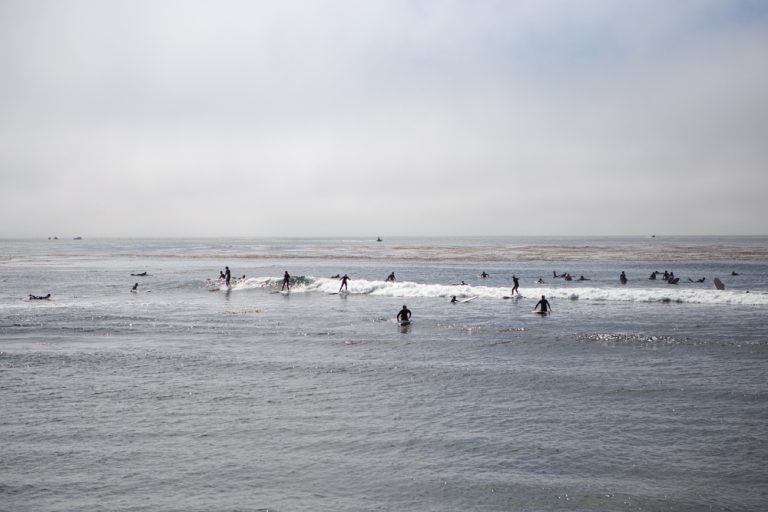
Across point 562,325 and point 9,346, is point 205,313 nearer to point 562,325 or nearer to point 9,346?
point 9,346

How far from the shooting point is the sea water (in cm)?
1080

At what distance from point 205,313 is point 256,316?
370cm

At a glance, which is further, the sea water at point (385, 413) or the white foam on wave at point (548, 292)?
the white foam on wave at point (548, 292)

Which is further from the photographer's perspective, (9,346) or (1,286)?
(1,286)

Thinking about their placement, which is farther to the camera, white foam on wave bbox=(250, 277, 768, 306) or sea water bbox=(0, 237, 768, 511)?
white foam on wave bbox=(250, 277, 768, 306)

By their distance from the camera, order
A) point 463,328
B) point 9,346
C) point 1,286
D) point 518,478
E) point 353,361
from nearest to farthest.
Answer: point 518,478 < point 353,361 < point 9,346 < point 463,328 < point 1,286

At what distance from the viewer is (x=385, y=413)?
15328mm

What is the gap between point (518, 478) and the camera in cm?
1129

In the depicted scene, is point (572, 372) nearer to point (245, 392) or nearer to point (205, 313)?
point (245, 392)

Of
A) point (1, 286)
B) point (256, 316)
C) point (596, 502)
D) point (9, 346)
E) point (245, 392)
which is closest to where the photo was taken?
point (596, 502)

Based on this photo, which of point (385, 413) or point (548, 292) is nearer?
point (385, 413)

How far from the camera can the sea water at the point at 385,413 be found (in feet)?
35.4

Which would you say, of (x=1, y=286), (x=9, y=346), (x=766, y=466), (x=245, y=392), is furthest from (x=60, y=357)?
(x=1, y=286)

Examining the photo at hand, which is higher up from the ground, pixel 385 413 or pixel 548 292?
pixel 548 292
